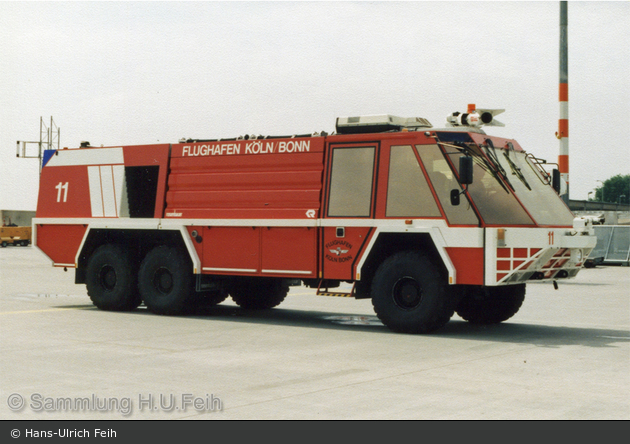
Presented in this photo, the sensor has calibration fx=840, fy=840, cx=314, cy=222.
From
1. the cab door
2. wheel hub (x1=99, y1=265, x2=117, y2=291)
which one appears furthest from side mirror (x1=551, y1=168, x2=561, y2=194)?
wheel hub (x1=99, y1=265, x2=117, y2=291)

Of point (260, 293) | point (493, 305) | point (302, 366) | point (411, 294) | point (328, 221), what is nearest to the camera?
point (302, 366)

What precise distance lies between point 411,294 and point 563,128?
13296 mm

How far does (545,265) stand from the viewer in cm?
1155

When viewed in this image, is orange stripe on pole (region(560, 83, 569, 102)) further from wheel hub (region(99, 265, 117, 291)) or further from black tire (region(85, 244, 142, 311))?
wheel hub (region(99, 265, 117, 291))

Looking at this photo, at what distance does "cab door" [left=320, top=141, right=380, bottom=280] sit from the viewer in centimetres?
1215

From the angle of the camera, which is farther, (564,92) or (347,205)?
(564,92)

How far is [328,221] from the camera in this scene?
12430 mm

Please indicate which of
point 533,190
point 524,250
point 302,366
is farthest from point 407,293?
point 302,366

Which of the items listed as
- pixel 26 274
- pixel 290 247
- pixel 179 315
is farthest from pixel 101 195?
pixel 26 274

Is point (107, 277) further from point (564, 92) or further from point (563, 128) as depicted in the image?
point (564, 92)

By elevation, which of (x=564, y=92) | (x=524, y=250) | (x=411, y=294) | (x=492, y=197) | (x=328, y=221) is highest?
(x=564, y=92)

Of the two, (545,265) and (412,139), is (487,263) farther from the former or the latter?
(412,139)

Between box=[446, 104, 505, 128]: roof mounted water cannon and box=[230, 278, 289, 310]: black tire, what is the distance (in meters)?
4.67
